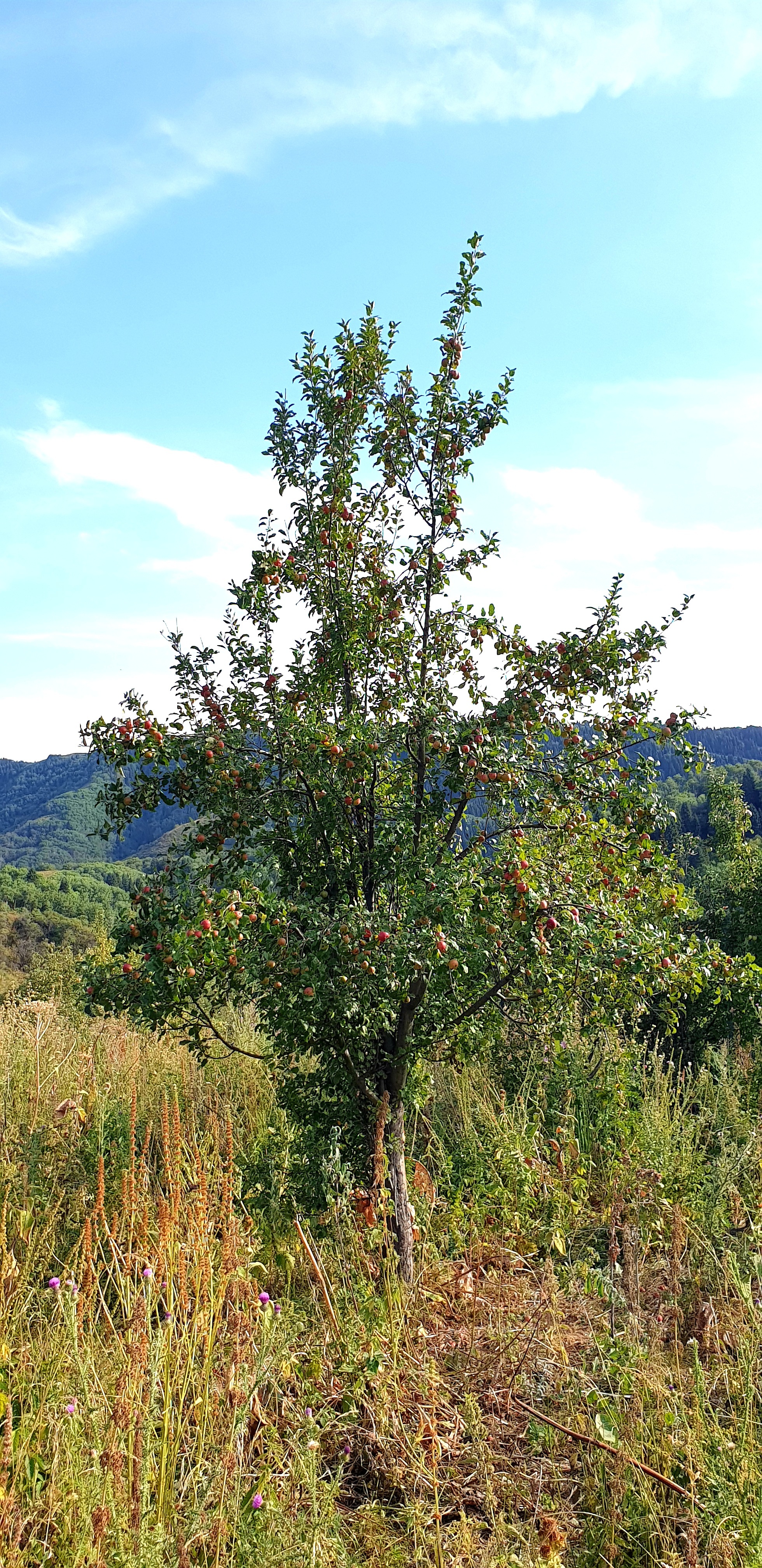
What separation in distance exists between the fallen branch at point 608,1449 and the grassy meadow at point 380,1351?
0.02m

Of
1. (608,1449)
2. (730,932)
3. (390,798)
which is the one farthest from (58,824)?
(608,1449)

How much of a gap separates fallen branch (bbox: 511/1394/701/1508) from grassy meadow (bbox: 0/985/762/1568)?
2cm

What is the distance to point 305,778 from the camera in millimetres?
4105

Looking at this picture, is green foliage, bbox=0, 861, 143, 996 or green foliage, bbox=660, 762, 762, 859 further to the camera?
green foliage, bbox=0, 861, 143, 996

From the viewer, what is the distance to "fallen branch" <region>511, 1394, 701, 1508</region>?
2682 millimetres

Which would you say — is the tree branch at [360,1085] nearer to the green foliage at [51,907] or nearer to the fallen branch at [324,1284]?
the fallen branch at [324,1284]

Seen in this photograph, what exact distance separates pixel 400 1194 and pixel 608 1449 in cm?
151

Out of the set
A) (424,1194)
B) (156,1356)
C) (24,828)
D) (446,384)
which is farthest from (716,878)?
(24,828)

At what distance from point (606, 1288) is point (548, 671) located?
2.52 meters

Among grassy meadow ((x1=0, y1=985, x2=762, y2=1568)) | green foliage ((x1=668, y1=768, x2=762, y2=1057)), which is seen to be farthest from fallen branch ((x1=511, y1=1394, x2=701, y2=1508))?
green foliage ((x1=668, y1=768, x2=762, y2=1057))

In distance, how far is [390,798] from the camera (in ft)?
14.1

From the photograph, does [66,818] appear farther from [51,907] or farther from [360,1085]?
[360,1085]

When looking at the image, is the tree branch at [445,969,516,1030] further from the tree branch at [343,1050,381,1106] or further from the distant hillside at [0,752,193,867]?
the distant hillside at [0,752,193,867]

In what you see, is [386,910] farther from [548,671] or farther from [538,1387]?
[538,1387]
